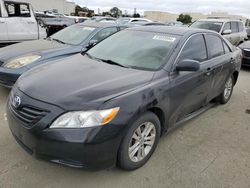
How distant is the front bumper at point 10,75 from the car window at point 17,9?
4759 millimetres

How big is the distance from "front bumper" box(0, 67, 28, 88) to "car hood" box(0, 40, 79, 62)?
13.8 inches

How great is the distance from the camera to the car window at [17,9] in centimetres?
813

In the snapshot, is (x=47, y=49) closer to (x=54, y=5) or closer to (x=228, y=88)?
(x=228, y=88)

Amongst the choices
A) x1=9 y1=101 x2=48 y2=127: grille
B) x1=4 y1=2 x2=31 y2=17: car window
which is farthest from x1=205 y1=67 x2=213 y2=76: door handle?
x1=4 y1=2 x2=31 y2=17: car window

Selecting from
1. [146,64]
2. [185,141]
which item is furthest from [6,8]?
[185,141]

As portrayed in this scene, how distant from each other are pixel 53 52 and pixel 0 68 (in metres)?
1.02

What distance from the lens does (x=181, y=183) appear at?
8.50 feet

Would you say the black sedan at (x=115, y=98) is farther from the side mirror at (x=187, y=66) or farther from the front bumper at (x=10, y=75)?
the front bumper at (x=10, y=75)

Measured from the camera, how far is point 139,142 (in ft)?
8.87

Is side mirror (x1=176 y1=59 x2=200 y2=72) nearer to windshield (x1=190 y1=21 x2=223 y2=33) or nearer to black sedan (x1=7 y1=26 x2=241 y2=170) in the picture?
black sedan (x1=7 y1=26 x2=241 y2=170)

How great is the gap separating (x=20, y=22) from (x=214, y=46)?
6836 millimetres

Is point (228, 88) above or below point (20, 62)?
below

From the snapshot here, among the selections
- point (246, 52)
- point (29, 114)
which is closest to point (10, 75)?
point (29, 114)

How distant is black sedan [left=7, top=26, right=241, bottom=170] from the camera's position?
7.23 feet
